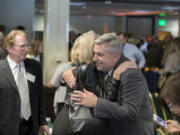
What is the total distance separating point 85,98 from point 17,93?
0.92 m

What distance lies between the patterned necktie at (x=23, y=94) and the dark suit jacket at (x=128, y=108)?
949mm

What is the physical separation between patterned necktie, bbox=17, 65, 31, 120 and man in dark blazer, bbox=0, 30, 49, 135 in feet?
0.05

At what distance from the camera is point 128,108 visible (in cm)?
193

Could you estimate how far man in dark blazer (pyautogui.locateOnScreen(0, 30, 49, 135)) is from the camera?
2.61 meters

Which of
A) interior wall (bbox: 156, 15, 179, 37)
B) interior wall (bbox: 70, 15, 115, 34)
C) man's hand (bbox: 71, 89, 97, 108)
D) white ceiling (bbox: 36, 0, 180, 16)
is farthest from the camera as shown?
interior wall (bbox: 156, 15, 179, 37)

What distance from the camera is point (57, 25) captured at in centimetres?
584

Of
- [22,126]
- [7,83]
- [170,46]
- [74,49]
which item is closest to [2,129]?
[22,126]

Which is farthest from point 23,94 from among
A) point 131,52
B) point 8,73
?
point 131,52

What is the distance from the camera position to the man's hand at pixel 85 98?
6.17 feet

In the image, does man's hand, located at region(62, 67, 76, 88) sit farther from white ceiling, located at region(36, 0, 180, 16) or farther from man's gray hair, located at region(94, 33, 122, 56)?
white ceiling, located at region(36, 0, 180, 16)

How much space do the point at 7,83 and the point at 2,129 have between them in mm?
352

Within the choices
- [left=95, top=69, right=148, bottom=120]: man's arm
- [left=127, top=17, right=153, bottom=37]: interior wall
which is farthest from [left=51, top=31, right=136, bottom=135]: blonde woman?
[left=127, top=17, right=153, bottom=37]: interior wall

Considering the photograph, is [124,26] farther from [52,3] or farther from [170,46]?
[52,3]

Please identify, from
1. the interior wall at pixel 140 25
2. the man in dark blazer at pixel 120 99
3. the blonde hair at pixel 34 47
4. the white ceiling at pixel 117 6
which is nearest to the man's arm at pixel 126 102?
the man in dark blazer at pixel 120 99
